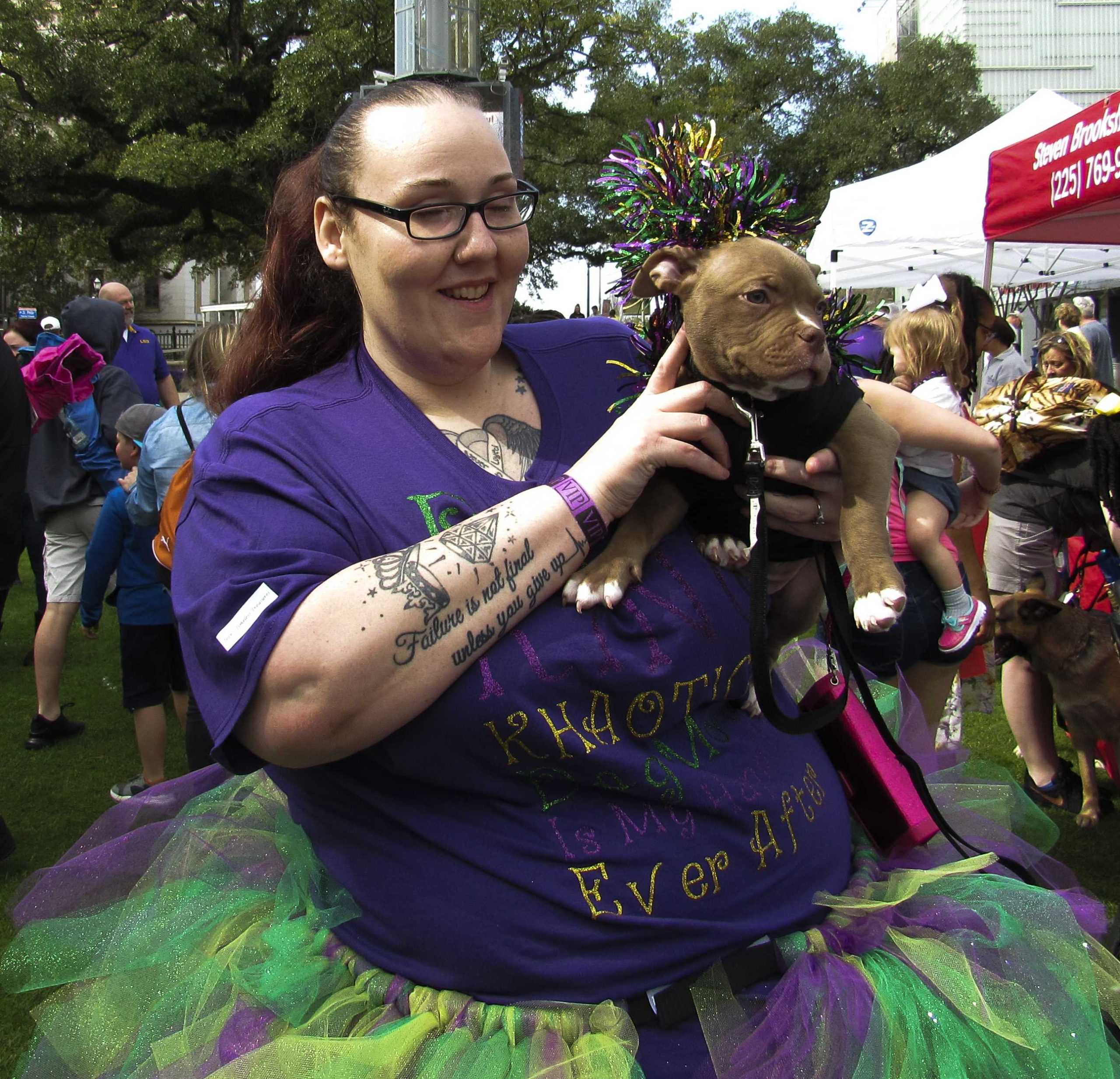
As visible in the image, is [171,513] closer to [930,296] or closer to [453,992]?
[453,992]

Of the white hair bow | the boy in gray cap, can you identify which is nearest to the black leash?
the white hair bow

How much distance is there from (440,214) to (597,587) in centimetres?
59

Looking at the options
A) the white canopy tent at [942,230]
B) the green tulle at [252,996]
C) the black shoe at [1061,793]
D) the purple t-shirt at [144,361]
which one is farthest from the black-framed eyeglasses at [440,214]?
the white canopy tent at [942,230]

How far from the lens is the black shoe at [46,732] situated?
541 cm

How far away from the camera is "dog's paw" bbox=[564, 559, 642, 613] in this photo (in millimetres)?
1340

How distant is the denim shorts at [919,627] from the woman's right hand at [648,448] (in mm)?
2355

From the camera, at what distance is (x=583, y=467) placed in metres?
1.42

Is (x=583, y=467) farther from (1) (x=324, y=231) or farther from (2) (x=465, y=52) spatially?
(2) (x=465, y=52)

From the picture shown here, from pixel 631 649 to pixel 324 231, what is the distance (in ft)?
2.71

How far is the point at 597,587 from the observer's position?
135 centimetres

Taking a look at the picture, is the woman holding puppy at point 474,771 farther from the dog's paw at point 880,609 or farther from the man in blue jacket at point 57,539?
the man in blue jacket at point 57,539

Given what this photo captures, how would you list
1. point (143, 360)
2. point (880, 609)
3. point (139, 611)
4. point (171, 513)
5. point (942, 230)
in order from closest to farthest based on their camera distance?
point (880, 609) → point (171, 513) → point (139, 611) → point (143, 360) → point (942, 230)

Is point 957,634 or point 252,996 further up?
point 252,996

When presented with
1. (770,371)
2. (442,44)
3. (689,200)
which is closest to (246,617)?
(770,371)
